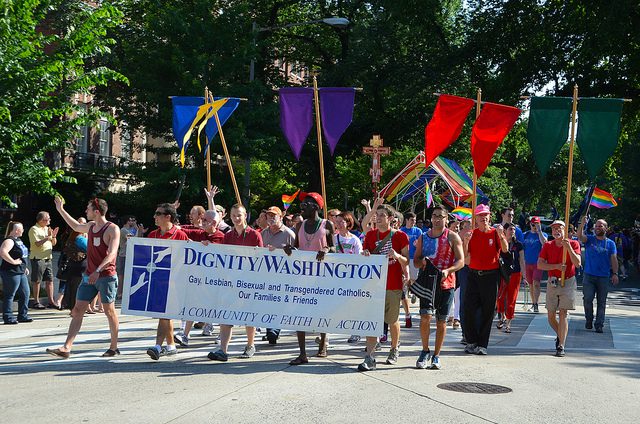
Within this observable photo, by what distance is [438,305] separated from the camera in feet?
32.8

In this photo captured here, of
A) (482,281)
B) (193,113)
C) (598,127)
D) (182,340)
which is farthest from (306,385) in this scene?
(193,113)

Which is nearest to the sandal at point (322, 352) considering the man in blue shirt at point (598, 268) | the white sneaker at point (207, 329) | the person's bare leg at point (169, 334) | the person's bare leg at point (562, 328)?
the person's bare leg at point (169, 334)

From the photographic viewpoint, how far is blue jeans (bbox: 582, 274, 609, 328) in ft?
48.1

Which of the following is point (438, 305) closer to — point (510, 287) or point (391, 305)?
point (391, 305)

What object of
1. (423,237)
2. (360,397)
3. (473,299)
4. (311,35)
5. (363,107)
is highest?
(311,35)

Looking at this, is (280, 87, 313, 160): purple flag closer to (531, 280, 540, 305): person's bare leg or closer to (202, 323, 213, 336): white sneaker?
(202, 323, 213, 336): white sneaker

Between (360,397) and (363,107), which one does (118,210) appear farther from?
(360,397)

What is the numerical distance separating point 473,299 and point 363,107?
26828 mm

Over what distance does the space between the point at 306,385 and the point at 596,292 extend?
25.6ft

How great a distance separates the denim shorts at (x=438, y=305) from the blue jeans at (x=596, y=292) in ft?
18.0

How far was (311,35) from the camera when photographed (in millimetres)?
43250

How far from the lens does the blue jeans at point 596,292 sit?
48.1 ft

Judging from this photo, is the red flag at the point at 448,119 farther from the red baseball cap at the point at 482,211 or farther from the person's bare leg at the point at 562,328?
the person's bare leg at the point at 562,328

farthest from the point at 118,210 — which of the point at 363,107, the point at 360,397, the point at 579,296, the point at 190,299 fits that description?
the point at 360,397
